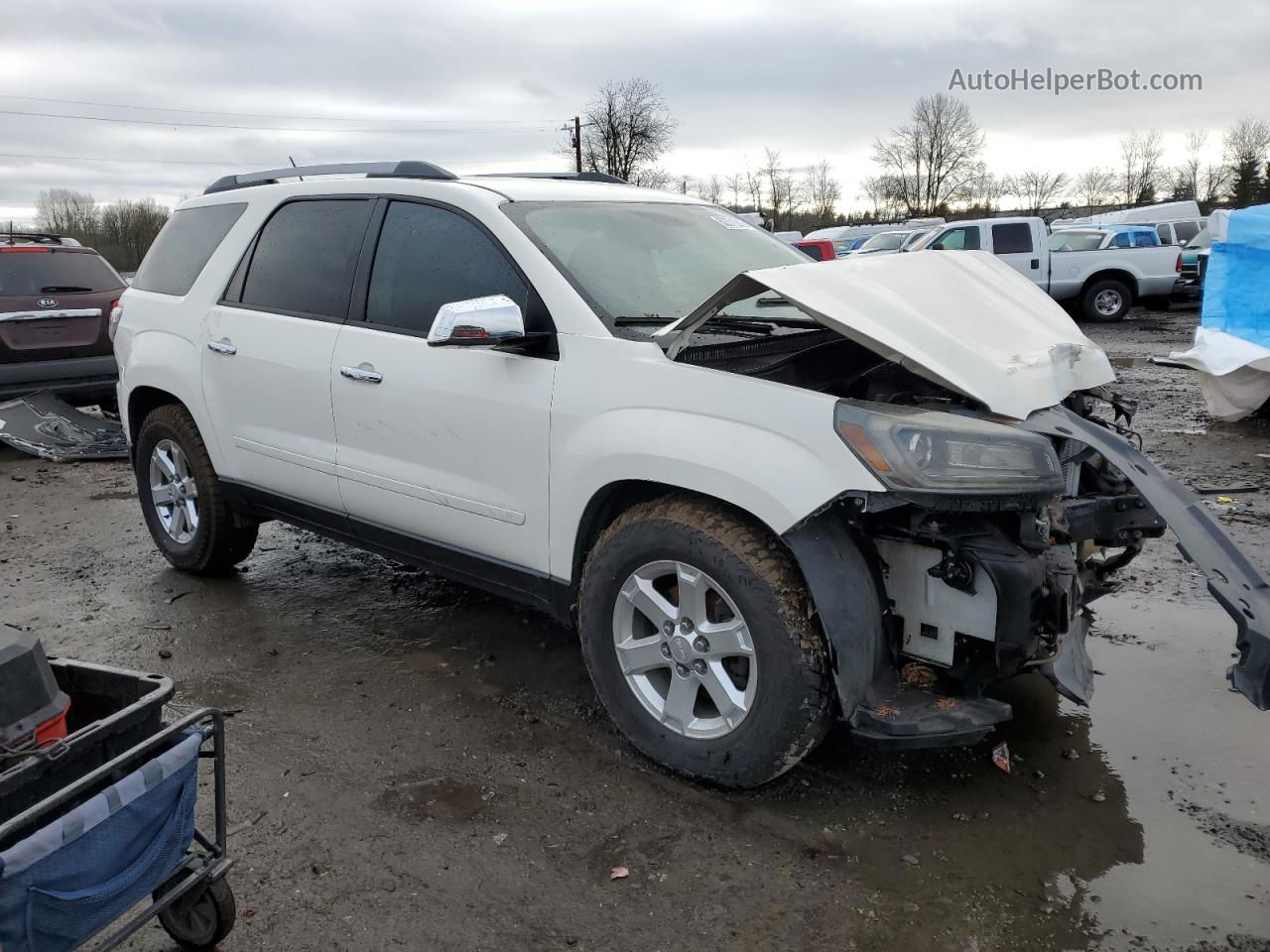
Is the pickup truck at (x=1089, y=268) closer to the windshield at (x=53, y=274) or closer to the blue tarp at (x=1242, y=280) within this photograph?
the blue tarp at (x=1242, y=280)

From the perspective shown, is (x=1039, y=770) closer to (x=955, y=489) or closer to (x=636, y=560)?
(x=955, y=489)

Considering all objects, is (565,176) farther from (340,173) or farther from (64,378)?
(64,378)

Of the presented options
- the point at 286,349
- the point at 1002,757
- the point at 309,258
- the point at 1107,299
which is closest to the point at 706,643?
the point at 1002,757

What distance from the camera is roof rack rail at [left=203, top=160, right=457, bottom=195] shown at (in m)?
3.97

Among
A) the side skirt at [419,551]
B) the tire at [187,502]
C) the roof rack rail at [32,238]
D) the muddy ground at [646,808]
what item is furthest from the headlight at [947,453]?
the roof rack rail at [32,238]

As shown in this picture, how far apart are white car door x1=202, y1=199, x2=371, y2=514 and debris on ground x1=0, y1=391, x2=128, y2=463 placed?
4430mm

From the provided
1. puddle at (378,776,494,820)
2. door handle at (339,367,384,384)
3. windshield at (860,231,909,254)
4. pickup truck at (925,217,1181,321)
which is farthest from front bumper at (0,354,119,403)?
windshield at (860,231,909,254)

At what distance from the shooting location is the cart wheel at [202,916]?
233cm

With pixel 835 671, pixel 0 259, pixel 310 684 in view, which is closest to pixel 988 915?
pixel 835 671

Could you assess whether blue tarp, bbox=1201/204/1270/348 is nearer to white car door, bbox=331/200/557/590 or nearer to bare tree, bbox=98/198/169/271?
white car door, bbox=331/200/557/590

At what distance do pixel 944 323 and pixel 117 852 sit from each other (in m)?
2.49

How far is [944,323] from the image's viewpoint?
9.82ft

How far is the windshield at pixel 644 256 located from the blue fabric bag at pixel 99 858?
184 cm

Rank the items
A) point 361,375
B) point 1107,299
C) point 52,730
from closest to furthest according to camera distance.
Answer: point 52,730 < point 361,375 < point 1107,299
